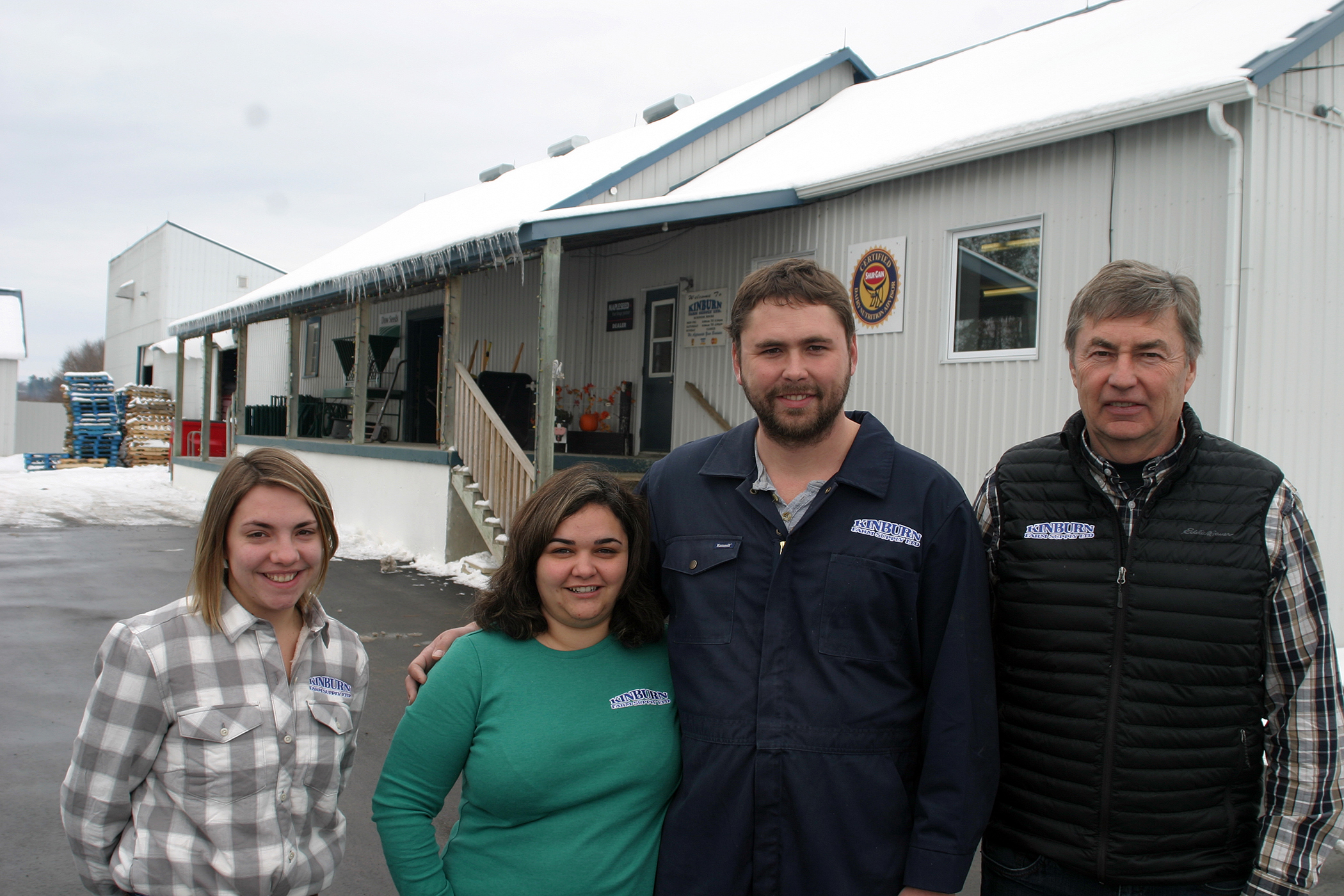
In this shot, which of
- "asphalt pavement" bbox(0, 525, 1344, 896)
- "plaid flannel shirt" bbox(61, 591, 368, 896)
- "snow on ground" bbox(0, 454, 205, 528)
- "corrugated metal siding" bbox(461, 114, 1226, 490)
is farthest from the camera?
"snow on ground" bbox(0, 454, 205, 528)

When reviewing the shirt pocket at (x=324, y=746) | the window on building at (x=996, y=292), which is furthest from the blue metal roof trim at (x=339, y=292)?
the shirt pocket at (x=324, y=746)

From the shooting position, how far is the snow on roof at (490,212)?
31.7 feet

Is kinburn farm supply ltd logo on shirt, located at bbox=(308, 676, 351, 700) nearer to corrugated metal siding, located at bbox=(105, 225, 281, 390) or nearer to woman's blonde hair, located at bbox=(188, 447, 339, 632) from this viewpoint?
woman's blonde hair, located at bbox=(188, 447, 339, 632)

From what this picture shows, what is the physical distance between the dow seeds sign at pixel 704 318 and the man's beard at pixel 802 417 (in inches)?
338

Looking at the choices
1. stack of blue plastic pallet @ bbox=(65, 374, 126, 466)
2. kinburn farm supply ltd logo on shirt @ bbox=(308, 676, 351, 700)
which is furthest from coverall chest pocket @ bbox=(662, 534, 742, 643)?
stack of blue plastic pallet @ bbox=(65, 374, 126, 466)

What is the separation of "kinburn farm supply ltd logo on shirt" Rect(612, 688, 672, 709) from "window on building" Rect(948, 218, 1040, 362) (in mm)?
6178

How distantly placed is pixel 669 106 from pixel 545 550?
13.8 m

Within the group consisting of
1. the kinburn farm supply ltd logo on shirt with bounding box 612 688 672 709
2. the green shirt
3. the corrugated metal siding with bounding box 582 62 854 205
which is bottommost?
the green shirt

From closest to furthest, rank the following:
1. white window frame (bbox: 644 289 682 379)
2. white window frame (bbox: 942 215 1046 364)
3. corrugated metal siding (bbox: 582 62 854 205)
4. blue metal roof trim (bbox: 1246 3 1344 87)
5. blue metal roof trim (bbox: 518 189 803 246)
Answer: blue metal roof trim (bbox: 1246 3 1344 87) → white window frame (bbox: 942 215 1046 364) → blue metal roof trim (bbox: 518 189 803 246) → corrugated metal siding (bbox: 582 62 854 205) → white window frame (bbox: 644 289 682 379)

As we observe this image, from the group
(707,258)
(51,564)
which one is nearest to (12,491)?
(51,564)

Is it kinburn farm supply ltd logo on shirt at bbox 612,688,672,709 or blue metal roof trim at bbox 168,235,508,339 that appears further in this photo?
blue metal roof trim at bbox 168,235,508,339

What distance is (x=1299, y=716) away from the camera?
1.94 meters

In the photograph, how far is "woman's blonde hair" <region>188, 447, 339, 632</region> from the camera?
202cm

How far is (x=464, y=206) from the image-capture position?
15719mm
